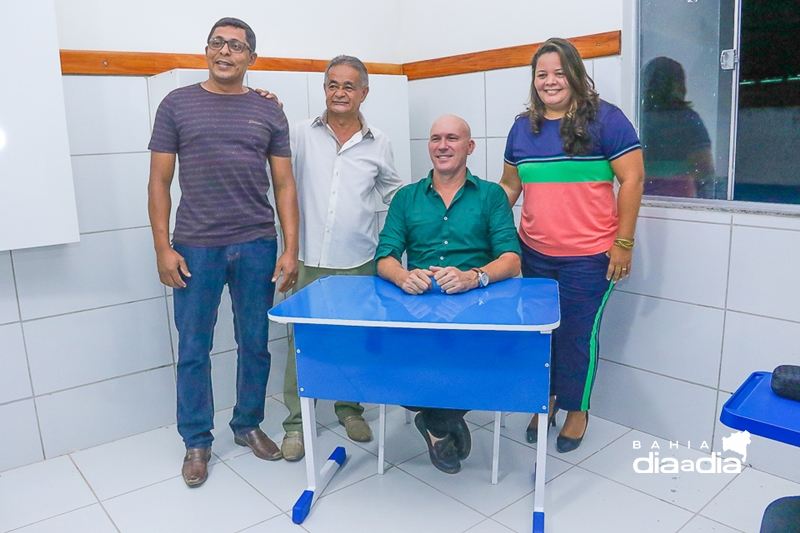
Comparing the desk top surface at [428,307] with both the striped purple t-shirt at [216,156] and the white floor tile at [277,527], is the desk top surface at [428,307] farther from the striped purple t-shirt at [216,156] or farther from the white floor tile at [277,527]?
the white floor tile at [277,527]

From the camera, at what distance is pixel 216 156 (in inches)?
86.4

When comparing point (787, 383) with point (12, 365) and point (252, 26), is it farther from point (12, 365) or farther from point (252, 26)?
point (252, 26)

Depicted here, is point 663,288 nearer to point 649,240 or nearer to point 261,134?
point 649,240

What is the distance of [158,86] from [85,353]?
1.09 m

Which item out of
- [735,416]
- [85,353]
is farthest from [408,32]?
[735,416]

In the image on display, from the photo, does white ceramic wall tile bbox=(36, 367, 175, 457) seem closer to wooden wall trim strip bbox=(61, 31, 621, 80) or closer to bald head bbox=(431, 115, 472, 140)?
wooden wall trim strip bbox=(61, 31, 621, 80)

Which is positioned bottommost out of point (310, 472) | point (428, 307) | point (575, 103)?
point (310, 472)

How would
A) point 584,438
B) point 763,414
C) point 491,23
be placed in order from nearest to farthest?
point 763,414, point 584,438, point 491,23

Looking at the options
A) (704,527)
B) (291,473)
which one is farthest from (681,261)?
(291,473)

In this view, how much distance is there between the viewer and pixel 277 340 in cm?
302

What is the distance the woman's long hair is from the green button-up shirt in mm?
301

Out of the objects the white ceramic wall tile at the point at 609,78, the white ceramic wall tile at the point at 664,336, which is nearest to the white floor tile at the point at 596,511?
the white ceramic wall tile at the point at 664,336

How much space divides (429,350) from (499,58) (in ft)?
5.07

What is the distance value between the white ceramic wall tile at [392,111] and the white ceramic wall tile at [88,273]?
1122mm
